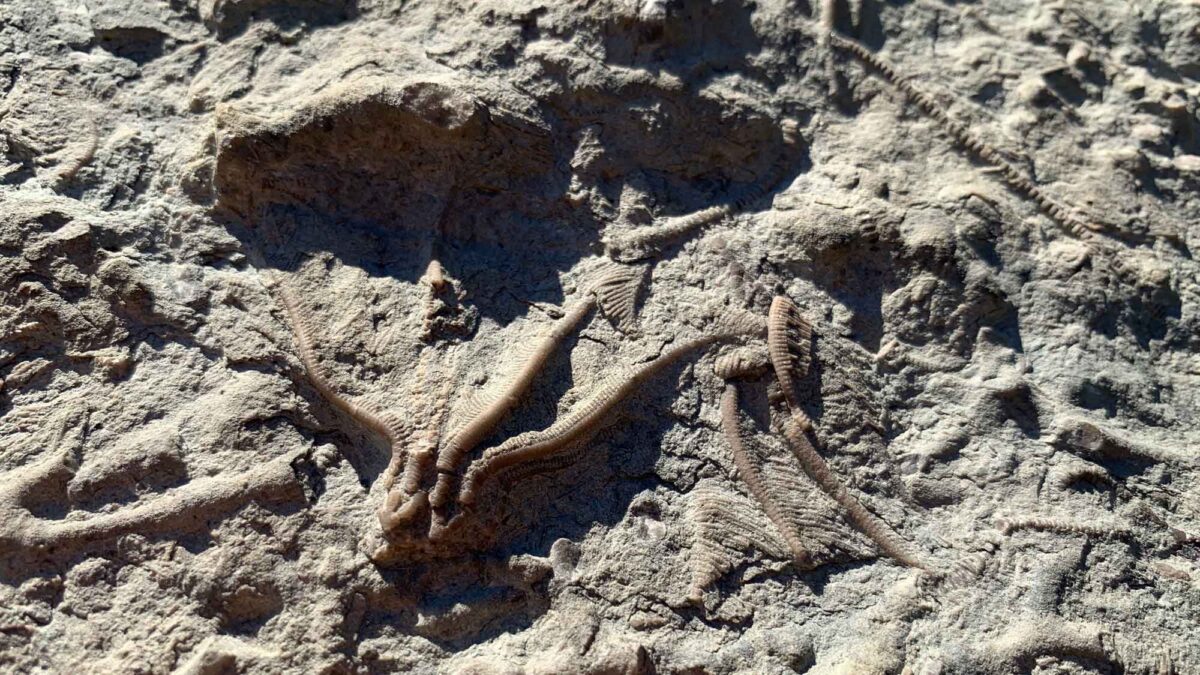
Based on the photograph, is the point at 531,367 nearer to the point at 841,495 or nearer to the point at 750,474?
the point at 750,474

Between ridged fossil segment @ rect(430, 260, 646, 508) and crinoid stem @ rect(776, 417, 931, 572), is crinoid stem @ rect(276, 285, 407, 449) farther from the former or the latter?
crinoid stem @ rect(776, 417, 931, 572)

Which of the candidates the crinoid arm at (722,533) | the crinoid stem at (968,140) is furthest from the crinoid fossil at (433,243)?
the crinoid stem at (968,140)

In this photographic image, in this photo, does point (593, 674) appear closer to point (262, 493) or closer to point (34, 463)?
point (262, 493)

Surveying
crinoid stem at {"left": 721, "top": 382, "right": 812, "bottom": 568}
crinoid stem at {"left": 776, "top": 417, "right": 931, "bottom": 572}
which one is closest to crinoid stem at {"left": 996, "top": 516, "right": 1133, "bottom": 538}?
crinoid stem at {"left": 776, "top": 417, "right": 931, "bottom": 572}

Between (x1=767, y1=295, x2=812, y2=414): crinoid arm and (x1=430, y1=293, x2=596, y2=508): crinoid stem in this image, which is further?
(x1=767, y1=295, x2=812, y2=414): crinoid arm

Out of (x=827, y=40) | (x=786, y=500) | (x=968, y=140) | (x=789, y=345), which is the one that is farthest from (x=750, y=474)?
(x=827, y=40)

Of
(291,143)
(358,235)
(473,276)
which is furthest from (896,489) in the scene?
(291,143)
